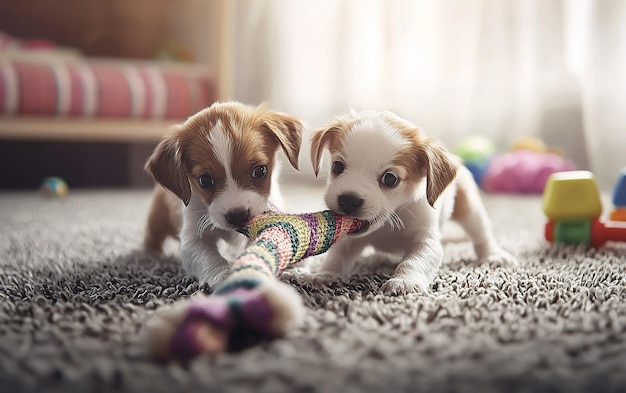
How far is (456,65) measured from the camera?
4004mm

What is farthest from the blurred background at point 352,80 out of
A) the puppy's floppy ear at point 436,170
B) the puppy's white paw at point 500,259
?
the puppy's floppy ear at point 436,170

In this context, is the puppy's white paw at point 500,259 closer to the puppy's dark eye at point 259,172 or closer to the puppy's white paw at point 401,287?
the puppy's white paw at point 401,287

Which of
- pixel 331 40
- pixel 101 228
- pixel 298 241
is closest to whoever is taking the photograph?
pixel 298 241

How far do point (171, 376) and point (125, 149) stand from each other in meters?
4.13

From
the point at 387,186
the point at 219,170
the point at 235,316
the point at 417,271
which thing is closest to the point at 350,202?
the point at 387,186

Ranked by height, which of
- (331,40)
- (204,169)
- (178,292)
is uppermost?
(331,40)

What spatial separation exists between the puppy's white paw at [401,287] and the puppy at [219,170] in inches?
14.5

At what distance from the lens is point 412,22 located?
13.4 ft

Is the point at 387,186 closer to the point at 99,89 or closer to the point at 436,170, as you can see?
the point at 436,170

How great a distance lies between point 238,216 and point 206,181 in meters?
0.15

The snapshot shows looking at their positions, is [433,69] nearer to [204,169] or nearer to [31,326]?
[204,169]

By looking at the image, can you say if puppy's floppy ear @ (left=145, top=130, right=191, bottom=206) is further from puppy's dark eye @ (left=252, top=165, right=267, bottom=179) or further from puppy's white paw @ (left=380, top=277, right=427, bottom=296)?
puppy's white paw @ (left=380, top=277, right=427, bottom=296)

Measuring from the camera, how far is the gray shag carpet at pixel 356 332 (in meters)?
→ 0.87

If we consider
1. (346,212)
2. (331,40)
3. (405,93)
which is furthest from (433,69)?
(346,212)
